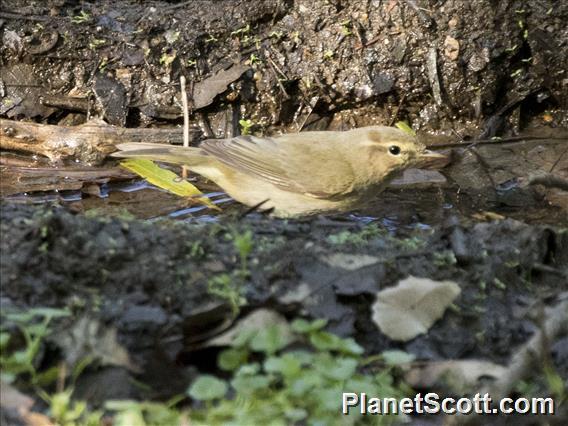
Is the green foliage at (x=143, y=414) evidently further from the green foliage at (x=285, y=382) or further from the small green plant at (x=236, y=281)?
the small green plant at (x=236, y=281)

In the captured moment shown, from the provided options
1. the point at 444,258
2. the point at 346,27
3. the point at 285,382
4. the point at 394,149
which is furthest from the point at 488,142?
the point at 285,382

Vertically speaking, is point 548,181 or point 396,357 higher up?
point 548,181

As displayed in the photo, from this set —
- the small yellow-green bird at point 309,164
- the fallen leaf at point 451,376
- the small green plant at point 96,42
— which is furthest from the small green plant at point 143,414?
the small green plant at point 96,42

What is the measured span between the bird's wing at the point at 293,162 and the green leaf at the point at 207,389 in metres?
3.27

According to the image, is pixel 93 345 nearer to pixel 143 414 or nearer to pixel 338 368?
pixel 143 414

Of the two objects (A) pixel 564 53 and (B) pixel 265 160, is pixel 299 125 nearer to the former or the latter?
(B) pixel 265 160

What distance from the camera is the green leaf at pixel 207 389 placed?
3062mm

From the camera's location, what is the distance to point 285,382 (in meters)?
3.17

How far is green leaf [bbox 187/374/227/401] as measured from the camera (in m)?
3.06

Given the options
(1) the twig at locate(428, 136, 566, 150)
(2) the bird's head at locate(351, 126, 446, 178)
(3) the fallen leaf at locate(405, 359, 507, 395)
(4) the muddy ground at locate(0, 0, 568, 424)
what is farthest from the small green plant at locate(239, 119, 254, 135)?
(3) the fallen leaf at locate(405, 359, 507, 395)

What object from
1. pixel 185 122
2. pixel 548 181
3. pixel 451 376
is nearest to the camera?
pixel 451 376

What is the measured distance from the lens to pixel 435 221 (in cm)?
662

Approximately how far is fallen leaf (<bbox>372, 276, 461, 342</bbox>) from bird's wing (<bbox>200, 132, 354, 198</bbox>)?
226 centimetres

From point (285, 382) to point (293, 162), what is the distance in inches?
133
